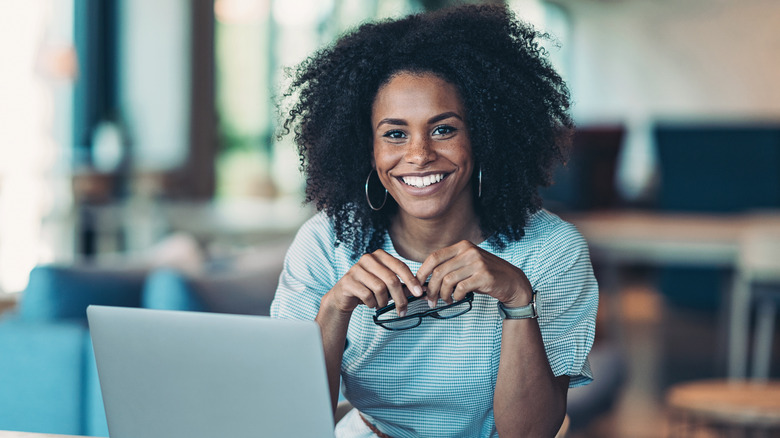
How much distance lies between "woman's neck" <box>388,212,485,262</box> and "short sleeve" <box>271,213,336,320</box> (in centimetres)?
12

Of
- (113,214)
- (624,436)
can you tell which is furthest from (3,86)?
(624,436)

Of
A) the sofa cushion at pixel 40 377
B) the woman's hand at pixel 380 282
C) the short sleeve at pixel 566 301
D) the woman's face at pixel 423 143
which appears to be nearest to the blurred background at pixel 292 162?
the sofa cushion at pixel 40 377

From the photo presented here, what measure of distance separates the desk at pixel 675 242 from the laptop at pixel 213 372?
2.42m

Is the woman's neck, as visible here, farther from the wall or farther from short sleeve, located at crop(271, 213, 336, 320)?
the wall

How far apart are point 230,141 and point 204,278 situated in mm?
6253

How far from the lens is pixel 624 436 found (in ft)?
10.3

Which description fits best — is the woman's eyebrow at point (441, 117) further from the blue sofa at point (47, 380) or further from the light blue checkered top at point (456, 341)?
the blue sofa at point (47, 380)

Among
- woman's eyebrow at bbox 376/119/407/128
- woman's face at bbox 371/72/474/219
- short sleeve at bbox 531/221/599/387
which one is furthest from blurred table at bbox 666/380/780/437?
woman's eyebrow at bbox 376/119/407/128

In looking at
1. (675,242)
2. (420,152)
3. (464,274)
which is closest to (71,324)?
(420,152)

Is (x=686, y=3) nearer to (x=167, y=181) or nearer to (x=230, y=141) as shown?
(x=230, y=141)

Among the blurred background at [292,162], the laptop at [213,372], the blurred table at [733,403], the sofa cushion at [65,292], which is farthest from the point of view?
the blurred background at [292,162]

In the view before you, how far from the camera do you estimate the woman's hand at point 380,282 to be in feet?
3.72

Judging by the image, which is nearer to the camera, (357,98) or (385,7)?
(357,98)

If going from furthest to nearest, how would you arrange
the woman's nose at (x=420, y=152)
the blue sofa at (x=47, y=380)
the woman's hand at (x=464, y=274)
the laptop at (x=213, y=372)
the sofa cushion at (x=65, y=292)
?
the sofa cushion at (x=65, y=292) → the blue sofa at (x=47, y=380) → the woman's nose at (x=420, y=152) → the woman's hand at (x=464, y=274) → the laptop at (x=213, y=372)
